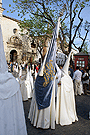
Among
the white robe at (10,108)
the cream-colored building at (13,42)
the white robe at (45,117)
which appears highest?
the cream-colored building at (13,42)

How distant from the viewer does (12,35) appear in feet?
80.2

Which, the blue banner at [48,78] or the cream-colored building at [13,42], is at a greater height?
the cream-colored building at [13,42]

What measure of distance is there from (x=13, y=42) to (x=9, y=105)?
24159mm

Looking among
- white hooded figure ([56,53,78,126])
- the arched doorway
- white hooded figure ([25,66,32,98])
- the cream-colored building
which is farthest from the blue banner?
the arched doorway

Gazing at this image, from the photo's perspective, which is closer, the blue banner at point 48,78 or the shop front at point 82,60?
the blue banner at point 48,78

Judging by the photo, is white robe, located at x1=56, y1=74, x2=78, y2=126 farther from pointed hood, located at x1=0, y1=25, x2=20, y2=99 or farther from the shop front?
the shop front

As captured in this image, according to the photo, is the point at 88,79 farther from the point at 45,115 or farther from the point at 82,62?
the point at 45,115

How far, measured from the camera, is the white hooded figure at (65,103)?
393cm

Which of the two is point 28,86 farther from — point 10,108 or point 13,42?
point 13,42

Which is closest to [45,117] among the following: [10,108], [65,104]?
[65,104]

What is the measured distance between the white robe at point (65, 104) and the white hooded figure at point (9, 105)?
2.15 metres

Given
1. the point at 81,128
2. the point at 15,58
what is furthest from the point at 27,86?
the point at 15,58

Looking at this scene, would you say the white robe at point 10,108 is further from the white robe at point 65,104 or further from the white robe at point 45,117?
the white robe at point 65,104

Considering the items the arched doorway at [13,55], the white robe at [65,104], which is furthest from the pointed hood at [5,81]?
the arched doorway at [13,55]
